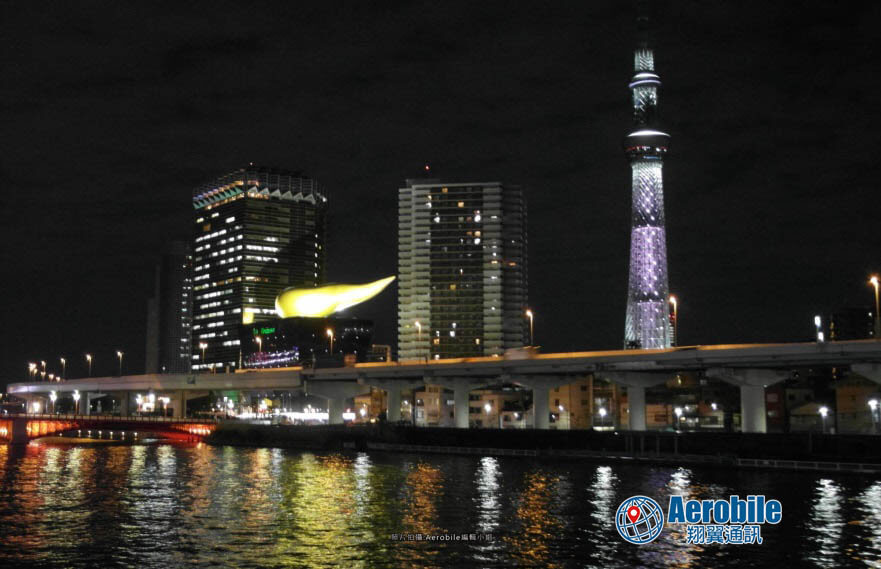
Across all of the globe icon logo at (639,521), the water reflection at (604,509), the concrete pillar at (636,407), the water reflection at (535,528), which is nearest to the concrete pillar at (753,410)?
the concrete pillar at (636,407)

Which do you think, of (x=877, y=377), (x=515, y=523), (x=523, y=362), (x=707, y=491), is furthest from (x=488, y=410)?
(x=515, y=523)

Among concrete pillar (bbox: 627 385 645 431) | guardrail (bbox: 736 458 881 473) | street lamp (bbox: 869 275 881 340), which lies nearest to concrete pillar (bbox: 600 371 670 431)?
concrete pillar (bbox: 627 385 645 431)

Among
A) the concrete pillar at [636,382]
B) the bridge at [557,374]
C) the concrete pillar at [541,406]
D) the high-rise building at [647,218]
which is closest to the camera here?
the bridge at [557,374]

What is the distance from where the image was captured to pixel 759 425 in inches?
3022

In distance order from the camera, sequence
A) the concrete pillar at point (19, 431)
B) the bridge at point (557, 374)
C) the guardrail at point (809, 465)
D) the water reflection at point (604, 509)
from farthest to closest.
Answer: the concrete pillar at point (19, 431)
the bridge at point (557, 374)
the guardrail at point (809, 465)
the water reflection at point (604, 509)

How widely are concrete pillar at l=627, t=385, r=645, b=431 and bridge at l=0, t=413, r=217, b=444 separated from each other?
51.7 metres

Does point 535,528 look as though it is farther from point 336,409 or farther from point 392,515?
point 336,409

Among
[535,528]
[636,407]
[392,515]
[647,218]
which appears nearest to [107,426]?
[636,407]

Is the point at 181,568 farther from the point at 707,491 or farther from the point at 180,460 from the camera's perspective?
the point at 180,460

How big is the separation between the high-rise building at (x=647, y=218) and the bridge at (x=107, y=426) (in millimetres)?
98404

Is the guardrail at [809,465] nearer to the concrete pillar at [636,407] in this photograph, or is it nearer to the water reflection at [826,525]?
the water reflection at [826,525]

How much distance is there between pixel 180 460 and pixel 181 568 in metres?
50.4

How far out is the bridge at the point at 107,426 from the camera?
375 ft

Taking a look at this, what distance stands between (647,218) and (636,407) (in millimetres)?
108564
